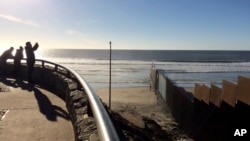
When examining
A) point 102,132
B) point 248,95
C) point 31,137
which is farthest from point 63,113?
point 102,132

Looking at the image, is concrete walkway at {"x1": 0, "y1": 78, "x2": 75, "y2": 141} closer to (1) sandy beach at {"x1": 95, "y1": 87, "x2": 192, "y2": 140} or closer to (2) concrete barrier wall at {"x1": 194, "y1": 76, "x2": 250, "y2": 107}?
(1) sandy beach at {"x1": 95, "y1": 87, "x2": 192, "y2": 140}

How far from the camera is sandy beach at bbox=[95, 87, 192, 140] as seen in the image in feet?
37.7

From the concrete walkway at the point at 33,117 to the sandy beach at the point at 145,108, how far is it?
1.29 m

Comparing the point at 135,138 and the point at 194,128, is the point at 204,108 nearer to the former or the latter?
the point at 194,128

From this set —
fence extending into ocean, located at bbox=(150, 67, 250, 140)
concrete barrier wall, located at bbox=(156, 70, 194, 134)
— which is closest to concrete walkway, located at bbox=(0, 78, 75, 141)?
fence extending into ocean, located at bbox=(150, 67, 250, 140)

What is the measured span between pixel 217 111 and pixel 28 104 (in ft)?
16.3

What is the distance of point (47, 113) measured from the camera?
6781 millimetres

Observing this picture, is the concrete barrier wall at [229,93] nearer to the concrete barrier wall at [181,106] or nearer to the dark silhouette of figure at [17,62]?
the concrete barrier wall at [181,106]

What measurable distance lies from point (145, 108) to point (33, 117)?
1175 centimetres

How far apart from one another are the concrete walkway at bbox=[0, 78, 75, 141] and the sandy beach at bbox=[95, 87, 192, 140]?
129 centimetres

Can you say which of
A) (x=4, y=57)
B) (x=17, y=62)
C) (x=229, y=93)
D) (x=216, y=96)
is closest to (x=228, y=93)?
(x=229, y=93)

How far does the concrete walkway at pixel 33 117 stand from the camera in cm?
522

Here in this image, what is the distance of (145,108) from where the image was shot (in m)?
17.7

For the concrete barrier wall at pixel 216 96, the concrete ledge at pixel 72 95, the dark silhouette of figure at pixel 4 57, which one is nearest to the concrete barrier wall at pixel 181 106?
the concrete barrier wall at pixel 216 96
